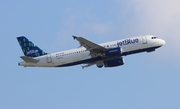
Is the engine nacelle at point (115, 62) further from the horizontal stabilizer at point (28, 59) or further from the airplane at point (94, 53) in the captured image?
the horizontal stabilizer at point (28, 59)

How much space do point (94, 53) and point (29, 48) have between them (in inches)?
523

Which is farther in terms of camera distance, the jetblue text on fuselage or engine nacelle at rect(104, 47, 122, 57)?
the jetblue text on fuselage

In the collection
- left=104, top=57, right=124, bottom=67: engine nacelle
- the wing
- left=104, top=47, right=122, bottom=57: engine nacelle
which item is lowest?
left=104, top=57, right=124, bottom=67: engine nacelle

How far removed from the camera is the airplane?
112125mm

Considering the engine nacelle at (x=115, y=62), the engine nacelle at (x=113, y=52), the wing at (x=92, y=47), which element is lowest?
the engine nacelle at (x=115, y=62)

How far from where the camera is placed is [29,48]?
385 ft

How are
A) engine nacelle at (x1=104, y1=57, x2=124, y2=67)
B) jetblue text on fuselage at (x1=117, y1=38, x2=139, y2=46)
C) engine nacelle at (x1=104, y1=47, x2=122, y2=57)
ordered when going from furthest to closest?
engine nacelle at (x1=104, y1=57, x2=124, y2=67) → jetblue text on fuselage at (x1=117, y1=38, x2=139, y2=46) → engine nacelle at (x1=104, y1=47, x2=122, y2=57)

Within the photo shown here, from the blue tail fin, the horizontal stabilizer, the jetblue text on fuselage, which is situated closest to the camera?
the horizontal stabilizer

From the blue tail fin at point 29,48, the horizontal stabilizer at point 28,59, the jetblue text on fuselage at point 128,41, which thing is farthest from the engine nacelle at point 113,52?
the horizontal stabilizer at point 28,59

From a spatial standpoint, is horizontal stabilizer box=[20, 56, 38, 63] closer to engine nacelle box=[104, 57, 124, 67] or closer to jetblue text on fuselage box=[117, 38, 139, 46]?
engine nacelle box=[104, 57, 124, 67]

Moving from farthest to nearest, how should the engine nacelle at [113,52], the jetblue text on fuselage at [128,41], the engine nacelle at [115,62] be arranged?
1. the engine nacelle at [115,62]
2. the jetblue text on fuselage at [128,41]
3. the engine nacelle at [113,52]

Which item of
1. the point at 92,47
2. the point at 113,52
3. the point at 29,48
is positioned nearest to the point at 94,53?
the point at 92,47

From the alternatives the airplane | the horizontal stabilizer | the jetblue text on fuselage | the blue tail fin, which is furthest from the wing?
the horizontal stabilizer

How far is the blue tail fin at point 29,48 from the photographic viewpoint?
116000 millimetres
